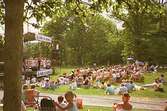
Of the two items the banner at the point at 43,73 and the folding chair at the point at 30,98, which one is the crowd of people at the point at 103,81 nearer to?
the banner at the point at 43,73

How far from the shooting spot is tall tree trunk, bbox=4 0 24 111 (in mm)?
9461

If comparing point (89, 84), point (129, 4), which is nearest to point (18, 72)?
point (129, 4)

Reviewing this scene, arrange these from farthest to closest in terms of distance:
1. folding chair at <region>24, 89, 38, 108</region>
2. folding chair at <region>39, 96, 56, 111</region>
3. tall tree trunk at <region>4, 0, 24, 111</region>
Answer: folding chair at <region>24, 89, 38, 108</region>
folding chair at <region>39, 96, 56, 111</region>
tall tree trunk at <region>4, 0, 24, 111</region>

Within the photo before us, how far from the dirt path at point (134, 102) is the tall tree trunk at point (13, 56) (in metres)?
13.1

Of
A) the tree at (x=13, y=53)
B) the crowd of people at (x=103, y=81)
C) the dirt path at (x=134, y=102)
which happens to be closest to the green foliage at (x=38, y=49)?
the crowd of people at (x=103, y=81)

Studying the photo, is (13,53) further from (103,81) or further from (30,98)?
(103,81)

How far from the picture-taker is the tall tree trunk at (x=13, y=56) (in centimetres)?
946

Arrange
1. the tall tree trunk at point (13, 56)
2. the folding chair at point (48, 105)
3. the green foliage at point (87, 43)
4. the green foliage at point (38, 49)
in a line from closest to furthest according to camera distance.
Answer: the tall tree trunk at point (13, 56), the folding chair at point (48, 105), the green foliage at point (38, 49), the green foliage at point (87, 43)

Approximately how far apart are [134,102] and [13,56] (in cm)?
1564

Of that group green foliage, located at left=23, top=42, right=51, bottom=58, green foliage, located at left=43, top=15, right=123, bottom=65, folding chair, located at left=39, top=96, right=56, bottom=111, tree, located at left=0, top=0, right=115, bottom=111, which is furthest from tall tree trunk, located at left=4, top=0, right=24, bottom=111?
green foliage, located at left=43, top=15, right=123, bottom=65

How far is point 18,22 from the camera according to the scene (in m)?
9.52

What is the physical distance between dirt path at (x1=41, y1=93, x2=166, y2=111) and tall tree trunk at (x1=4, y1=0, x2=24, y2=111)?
1313 cm

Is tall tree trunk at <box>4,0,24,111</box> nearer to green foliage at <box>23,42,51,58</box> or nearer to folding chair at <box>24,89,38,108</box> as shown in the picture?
folding chair at <box>24,89,38,108</box>

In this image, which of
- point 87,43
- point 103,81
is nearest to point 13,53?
point 103,81
